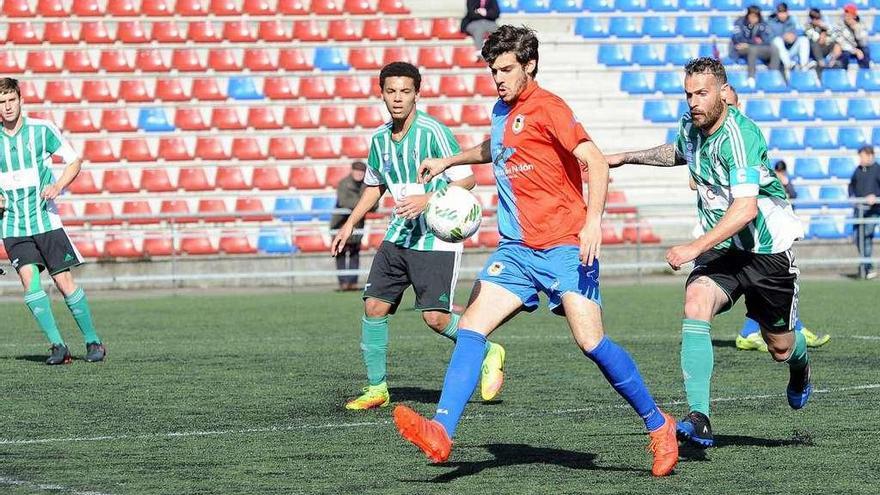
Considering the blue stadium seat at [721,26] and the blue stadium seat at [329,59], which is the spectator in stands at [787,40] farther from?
the blue stadium seat at [329,59]

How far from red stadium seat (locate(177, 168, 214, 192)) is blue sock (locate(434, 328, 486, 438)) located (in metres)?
16.9

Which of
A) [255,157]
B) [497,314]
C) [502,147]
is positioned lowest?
[255,157]

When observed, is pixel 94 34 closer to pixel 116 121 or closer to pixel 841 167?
pixel 116 121

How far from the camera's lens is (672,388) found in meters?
9.54

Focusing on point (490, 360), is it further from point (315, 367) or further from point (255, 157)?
point (255, 157)

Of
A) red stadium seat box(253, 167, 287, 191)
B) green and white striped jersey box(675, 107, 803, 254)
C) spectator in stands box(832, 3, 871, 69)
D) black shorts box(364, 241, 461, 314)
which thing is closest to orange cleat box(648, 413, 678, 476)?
green and white striped jersey box(675, 107, 803, 254)

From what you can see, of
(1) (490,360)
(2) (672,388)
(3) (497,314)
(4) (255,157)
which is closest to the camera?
(3) (497,314)

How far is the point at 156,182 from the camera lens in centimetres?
2288

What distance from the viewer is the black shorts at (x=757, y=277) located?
709cm

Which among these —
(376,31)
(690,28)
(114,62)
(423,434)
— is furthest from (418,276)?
(690,28)

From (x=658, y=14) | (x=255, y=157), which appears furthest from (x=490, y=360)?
(x=658, y=14)

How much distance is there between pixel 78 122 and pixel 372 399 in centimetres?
1566

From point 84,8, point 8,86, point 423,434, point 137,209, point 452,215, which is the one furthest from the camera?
point 84,8

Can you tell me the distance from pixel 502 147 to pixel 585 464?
1.44 metres
